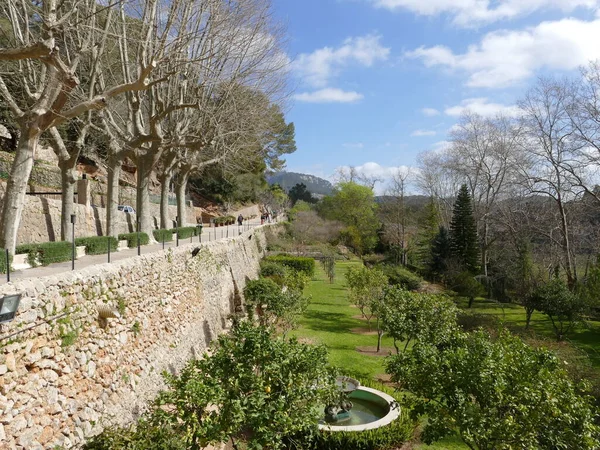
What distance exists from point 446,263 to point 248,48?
2808 cm

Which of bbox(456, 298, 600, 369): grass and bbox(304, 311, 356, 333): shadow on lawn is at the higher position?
A: bbox(304, 311, 356, 333): shadow on lawn

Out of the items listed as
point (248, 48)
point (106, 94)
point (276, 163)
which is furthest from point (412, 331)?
point (276, 163)

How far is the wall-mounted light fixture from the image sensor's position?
5.14 metres

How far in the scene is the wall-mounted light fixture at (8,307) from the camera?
16.9 feet

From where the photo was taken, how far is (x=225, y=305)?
1800cm

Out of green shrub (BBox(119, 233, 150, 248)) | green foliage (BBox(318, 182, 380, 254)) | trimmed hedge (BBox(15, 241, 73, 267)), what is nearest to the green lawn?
green shrub (BBox(119, 233, 150, 248))

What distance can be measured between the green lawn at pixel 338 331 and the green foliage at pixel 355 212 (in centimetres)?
2049

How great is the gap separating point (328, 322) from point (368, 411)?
10.6m

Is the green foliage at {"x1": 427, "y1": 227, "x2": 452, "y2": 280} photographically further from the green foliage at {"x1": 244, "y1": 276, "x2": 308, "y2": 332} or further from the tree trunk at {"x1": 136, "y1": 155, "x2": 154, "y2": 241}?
the tree trunk at {"x1": 136, "y1": 155, "x2": 154, "y2": 241}

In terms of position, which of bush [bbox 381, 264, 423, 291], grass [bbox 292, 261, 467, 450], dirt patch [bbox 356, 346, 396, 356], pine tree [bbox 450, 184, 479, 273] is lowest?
dirt patch [bbox 356, 346, 396, 356]

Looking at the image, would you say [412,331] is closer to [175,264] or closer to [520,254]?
[175,264]

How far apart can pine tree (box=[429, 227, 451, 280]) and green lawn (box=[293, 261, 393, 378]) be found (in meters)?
12.2

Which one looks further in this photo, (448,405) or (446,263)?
(446,263)

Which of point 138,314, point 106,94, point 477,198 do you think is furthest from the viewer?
point 477,198
